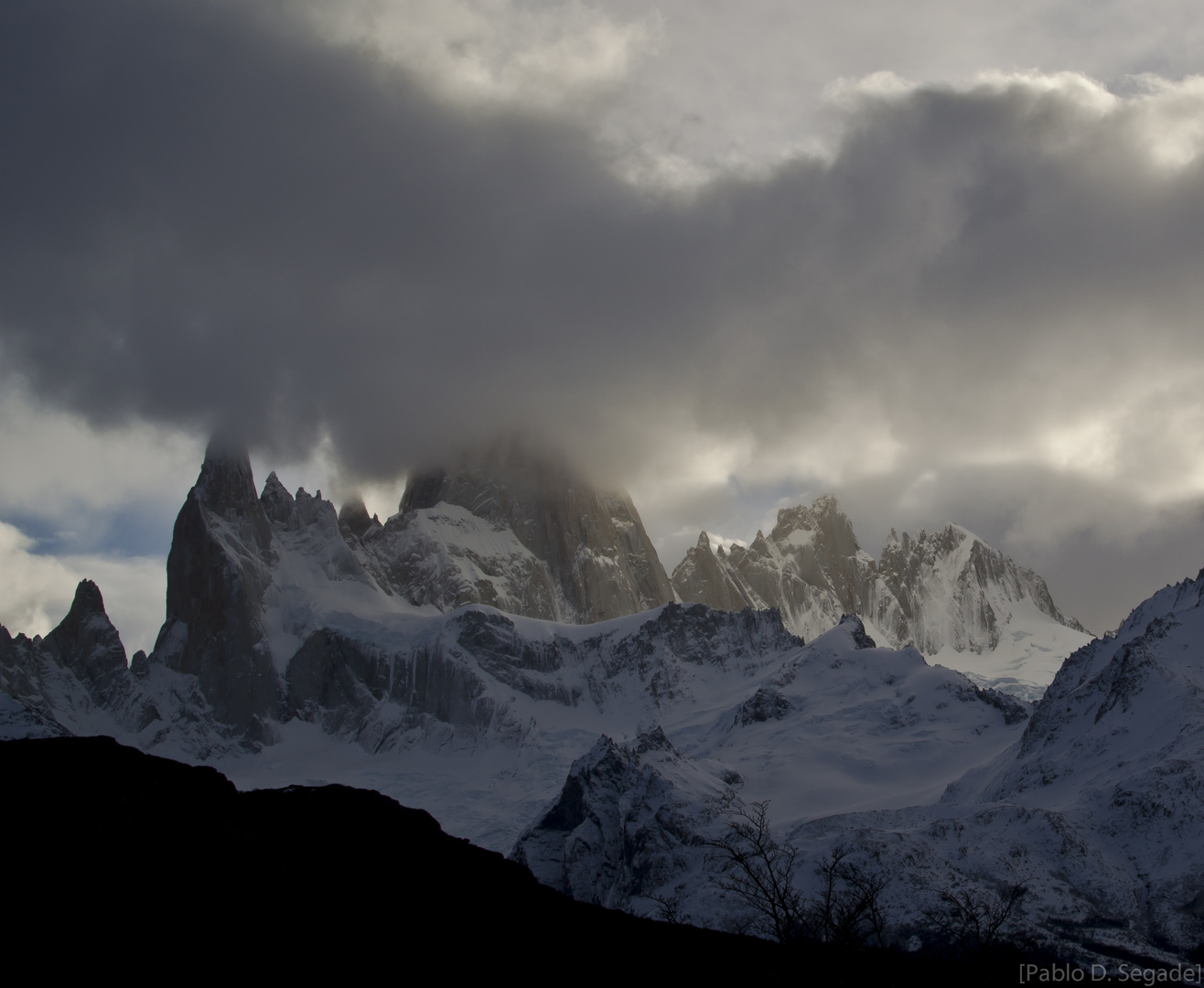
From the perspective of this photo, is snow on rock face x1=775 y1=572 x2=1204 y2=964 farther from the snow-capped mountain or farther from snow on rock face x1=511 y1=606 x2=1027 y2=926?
snow on rock face x1=511 y1=606 x2=1027 y2=926

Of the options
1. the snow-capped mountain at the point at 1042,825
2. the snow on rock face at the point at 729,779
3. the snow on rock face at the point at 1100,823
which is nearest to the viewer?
the snow on rock face at the point at 1100,823

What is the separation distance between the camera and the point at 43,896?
72.3 ft

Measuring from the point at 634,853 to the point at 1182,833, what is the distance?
5141cm

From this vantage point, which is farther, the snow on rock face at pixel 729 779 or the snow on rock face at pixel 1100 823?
the snow on rock face at pixel 729 779

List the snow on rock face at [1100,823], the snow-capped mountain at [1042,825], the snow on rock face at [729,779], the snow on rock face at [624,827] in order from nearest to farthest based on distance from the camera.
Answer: the snow on rock face at [1100,823] < the snow-capped mountain at [1042,825] < the snow on rock face at [624,827] < the snow on rock face at [729,779]

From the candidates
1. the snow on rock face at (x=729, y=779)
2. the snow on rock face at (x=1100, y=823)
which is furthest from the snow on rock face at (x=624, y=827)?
the snow on rock face at (x=1100, y=823)

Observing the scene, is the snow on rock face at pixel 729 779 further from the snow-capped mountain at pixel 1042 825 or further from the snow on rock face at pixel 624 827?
the snow-capped mountain at pixel 1042 825

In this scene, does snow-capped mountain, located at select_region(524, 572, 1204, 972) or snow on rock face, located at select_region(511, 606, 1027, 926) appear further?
snow on rock face, located at select_region(511, 606, 1027, 926)

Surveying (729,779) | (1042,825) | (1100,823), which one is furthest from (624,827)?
(1100,823)

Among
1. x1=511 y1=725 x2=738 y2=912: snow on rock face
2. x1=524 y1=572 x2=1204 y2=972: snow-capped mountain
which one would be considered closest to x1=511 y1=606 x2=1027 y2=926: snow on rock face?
x1=511 y1=725 x2=738 y2=912: snow on rock face

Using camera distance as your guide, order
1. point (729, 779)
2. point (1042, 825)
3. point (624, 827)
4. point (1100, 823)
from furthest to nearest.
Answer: point (729, 779)
point (624, 827)
point (1100, 823)
point (1042, 825)

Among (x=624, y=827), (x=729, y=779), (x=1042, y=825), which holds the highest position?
(x=729, y=779)

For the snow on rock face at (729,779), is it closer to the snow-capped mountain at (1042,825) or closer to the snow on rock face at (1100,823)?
the snow-capped mountain at (1042,825)

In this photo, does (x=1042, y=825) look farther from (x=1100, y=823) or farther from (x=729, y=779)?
(x=729, y=779)
